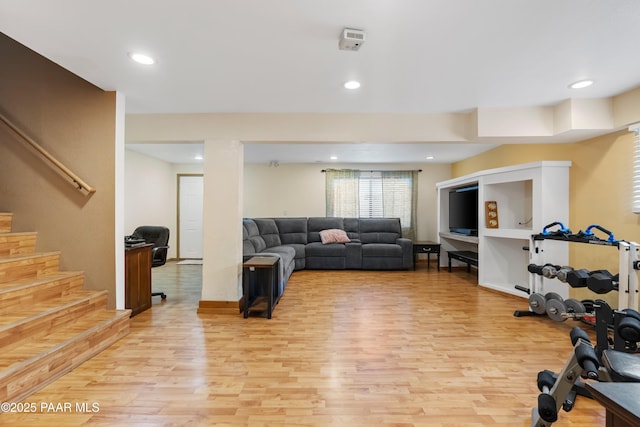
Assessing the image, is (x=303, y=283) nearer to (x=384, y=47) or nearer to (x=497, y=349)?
(x=497, y=349)

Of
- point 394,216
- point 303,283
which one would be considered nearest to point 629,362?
point 303,283

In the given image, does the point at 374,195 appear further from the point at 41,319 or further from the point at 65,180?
the point at 41,319

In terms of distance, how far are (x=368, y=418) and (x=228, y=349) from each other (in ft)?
4.26

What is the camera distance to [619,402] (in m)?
0.71

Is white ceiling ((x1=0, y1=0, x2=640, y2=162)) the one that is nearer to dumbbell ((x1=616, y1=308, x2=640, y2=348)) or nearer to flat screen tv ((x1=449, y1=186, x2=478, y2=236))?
dumbbell ((x1=616, y1=308, x2=640, y2=348))

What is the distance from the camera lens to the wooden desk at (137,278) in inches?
121

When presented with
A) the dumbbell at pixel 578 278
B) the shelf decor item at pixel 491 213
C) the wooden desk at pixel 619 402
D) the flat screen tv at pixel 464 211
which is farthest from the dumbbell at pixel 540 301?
the wooden desk at pixel 619 402

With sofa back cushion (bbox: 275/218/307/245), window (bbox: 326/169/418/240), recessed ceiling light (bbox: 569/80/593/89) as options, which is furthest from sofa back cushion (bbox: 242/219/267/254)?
recessed ceiling light (bbox: 569/80/593/89)

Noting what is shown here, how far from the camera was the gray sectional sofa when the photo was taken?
5621 mm

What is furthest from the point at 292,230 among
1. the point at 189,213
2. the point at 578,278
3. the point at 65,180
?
the point at 578,278

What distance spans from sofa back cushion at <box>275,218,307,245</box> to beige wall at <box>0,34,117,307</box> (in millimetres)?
3740

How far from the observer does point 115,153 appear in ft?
8.82

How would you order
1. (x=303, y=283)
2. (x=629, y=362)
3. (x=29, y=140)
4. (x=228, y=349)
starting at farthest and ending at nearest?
1. (x=303, y=283)
2. (x=29, y=140)
3. (x=228, y=349)
4. (x=629, y=362)

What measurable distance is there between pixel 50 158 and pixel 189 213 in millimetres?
4270
